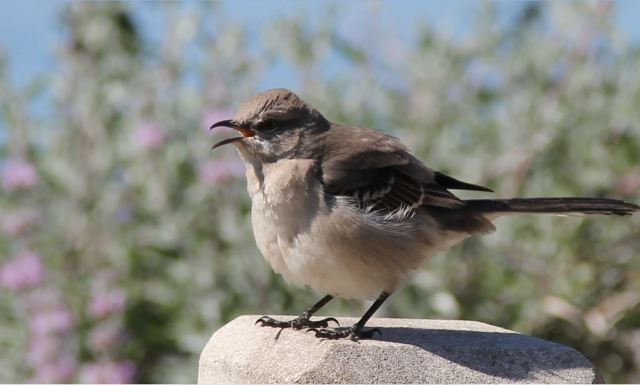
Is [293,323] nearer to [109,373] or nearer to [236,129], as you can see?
[236,129]

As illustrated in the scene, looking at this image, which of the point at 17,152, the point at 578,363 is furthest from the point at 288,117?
the point at 17,152

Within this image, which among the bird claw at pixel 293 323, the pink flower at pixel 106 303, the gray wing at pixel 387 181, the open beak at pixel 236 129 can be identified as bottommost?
the bird claw at pixel 293 323

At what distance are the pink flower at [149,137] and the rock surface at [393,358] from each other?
2159 mm

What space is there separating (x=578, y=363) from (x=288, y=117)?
1.73 meters

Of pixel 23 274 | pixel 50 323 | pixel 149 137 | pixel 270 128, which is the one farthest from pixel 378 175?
pixel 23 274

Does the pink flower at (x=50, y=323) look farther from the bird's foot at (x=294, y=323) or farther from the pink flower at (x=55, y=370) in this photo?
the bird's foot at (x=294, y=323)

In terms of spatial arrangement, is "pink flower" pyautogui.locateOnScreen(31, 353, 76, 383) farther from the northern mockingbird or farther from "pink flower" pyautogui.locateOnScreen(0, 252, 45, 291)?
the northern mockingbird

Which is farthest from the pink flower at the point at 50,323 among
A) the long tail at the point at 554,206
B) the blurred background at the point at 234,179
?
the long tail at the point at 554,206

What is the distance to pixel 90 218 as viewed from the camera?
7.62 m

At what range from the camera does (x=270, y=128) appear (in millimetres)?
5191

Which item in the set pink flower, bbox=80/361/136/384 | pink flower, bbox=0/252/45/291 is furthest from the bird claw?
pink flower, bbox=0/252/45/291

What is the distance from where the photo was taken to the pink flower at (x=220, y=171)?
23.1 feet

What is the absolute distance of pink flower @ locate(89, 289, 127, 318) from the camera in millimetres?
7059

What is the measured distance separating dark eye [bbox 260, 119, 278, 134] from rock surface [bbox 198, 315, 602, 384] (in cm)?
91
